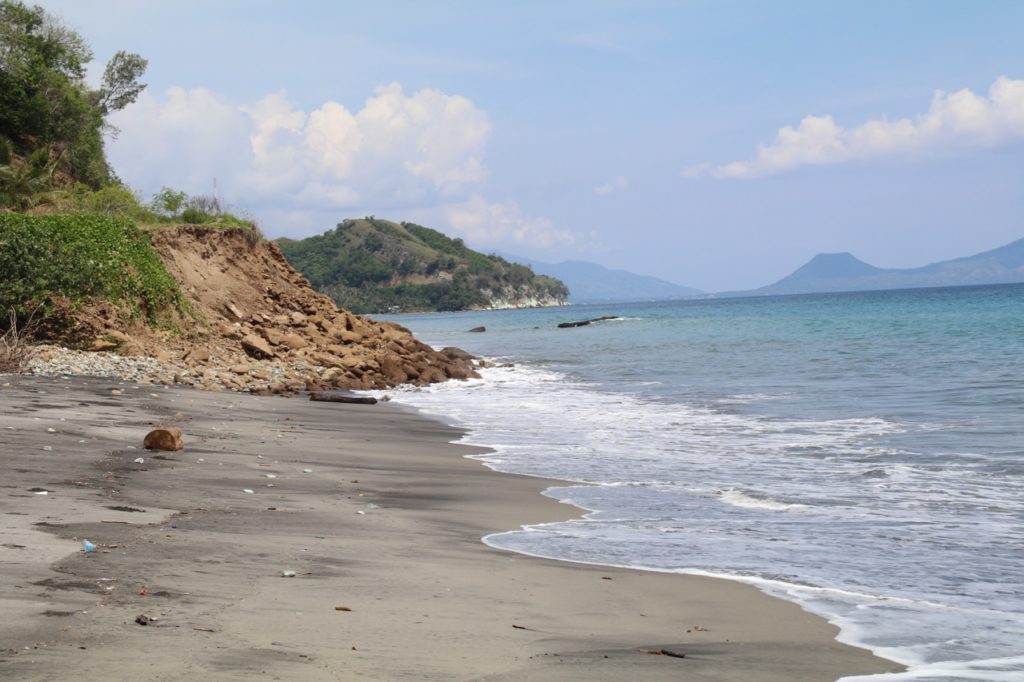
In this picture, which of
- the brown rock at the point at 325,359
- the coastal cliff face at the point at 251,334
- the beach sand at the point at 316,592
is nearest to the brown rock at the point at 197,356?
the coastal cliff face at the point at 251,334

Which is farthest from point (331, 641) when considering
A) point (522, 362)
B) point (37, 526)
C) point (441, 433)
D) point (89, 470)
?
point (522, 362)

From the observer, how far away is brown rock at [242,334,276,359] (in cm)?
2452

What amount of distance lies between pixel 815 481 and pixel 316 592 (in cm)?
733

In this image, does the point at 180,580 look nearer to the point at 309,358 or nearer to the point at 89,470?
the point at 89,470

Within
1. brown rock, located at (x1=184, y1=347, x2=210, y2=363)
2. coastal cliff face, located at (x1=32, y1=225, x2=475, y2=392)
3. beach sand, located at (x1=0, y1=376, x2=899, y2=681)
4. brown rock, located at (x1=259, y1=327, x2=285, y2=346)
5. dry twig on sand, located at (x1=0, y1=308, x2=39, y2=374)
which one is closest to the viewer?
beach sand, located at (x1=0, y1=376, x2=899, y2=681)

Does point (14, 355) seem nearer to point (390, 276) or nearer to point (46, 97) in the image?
point (46, 97)

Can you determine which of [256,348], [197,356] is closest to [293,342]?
[256,348]

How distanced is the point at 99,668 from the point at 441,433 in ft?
41.1

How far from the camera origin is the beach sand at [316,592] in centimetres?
417

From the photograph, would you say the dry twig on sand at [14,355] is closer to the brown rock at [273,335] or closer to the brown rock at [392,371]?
the brown rock at [273,335]

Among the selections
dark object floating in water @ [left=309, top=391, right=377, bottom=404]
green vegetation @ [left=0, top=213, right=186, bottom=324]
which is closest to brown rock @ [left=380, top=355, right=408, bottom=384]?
dark object floating in water @ [left=309, top=391, right=377, bottom=404]

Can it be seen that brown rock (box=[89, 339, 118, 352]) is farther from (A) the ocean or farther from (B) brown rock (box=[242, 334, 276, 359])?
(A) the ocean

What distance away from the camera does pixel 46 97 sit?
35469 mm

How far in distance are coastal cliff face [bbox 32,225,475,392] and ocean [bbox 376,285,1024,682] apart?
2.07m
